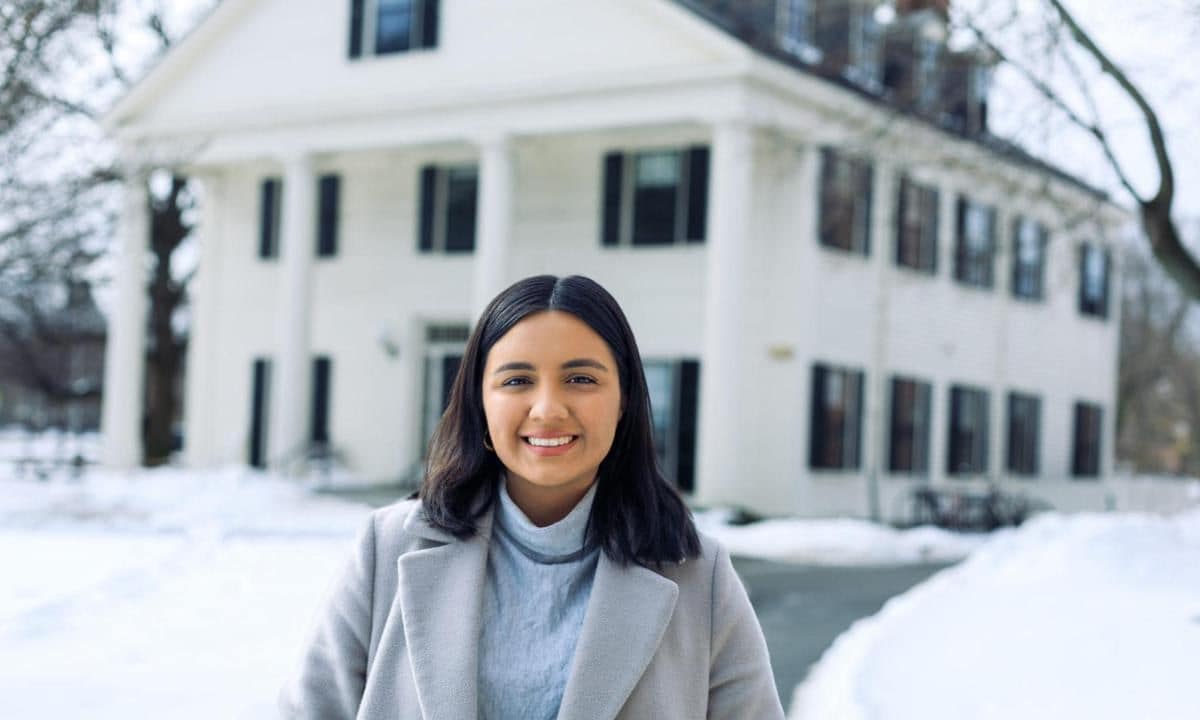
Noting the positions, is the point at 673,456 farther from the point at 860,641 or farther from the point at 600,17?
the point at 860,641

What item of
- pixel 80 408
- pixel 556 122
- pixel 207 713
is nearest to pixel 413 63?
pixel 556 122

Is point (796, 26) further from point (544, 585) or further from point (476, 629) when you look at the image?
point (476, 629)

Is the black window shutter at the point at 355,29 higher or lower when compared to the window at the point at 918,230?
higher

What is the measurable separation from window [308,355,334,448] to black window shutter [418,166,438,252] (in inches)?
103

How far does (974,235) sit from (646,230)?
621 centimetres

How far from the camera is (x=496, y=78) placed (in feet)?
65.0

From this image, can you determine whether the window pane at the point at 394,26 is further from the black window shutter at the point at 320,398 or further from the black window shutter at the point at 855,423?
the black window shutter at the point at 855,423

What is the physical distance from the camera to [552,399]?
263cm

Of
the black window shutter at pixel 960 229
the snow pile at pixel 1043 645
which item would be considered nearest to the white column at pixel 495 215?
the black window shutter at pixel 960 229

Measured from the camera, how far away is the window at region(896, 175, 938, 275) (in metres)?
21.5

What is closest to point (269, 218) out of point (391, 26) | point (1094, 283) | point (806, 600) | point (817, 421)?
point (391, 26)

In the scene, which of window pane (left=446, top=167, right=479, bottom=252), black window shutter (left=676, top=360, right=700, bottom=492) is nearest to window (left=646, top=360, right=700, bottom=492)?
black window shutter (left=676, top=360, right=700, bottom=492)

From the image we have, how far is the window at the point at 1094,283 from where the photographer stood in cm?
2638

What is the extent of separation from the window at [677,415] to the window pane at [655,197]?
1776mm
